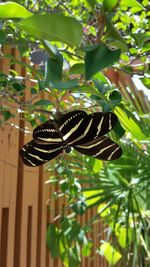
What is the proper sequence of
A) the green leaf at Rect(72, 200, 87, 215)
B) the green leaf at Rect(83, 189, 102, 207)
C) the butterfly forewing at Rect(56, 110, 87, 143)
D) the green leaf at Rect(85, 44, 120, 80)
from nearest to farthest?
1. the green leaf at Rect(85, 44, 120, 80)
2. the butterfly forewing at Rect(56, 110, 87, 143)
3. the green leaf at Rect(72, 200, 87, 215)
4. the green leaf at Rect(83, 189, 102, 207)

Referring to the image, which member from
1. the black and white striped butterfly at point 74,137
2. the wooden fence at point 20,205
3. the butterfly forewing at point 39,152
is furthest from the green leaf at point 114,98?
the wooden fence at point 20,205

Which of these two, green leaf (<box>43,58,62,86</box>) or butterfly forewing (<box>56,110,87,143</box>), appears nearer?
green leaf (<box>43,58,62,86</box>)

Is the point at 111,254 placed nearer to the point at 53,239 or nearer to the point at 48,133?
the point at 53,239

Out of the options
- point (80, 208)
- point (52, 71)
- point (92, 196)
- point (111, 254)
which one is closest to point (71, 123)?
point (52, 71)

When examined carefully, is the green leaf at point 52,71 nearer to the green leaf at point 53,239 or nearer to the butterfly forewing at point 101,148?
the butterfly forewing at point 101,148

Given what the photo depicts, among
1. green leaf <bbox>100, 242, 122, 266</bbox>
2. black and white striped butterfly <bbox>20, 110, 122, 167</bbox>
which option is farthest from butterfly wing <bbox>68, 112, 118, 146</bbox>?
green leaf <bbox>100, 242, 122, 266</bbox>

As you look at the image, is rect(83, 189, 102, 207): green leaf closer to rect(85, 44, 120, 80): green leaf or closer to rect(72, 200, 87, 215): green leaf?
rect(72, 200, 87, 215): green leaf
